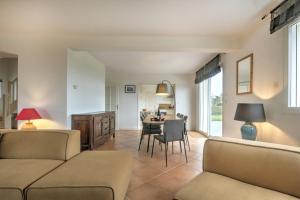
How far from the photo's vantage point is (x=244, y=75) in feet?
11.5

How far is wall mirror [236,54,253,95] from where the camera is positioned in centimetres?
327

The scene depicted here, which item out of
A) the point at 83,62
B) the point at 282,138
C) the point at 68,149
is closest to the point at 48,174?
the point at 68,149

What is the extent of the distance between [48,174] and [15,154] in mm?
843

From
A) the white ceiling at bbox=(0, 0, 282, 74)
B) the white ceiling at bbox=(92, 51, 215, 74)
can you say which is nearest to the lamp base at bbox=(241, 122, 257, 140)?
the white ceiling at bbox=(0, 0, 282, 74)

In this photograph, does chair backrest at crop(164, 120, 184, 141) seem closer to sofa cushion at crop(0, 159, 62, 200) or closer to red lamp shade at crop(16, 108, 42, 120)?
sofa cushion at crop(0, 159, 62, 200)

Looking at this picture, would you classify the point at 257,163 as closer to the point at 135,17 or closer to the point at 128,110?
the point at 135,17

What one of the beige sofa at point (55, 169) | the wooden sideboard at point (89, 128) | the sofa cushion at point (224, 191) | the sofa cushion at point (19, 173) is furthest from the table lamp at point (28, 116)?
the sofa cushion at point (224, 191)

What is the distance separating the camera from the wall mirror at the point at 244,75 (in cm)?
327

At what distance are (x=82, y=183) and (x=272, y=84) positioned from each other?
269 cm

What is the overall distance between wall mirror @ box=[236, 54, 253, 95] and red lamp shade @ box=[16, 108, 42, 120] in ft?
12.6

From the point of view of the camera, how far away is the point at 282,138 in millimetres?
2465

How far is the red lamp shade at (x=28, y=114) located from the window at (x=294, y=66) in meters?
3.99

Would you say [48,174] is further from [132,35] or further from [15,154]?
[132,35]

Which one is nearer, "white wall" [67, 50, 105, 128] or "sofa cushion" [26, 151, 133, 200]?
"sofa cushion" [26, 151, 133, 200]
